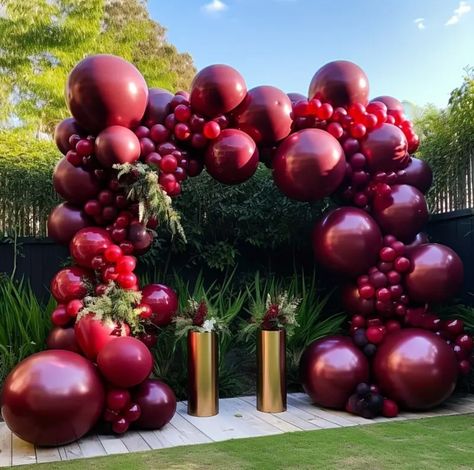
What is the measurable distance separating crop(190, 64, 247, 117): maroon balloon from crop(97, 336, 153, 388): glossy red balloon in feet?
5.83

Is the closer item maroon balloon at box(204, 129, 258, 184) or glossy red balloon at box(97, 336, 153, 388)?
glossy red balloon at box(97, 336, 153, 388)

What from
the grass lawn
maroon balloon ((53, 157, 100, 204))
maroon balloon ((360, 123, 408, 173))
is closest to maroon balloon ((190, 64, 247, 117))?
maroon balloon ((53, 157, 100, 204))

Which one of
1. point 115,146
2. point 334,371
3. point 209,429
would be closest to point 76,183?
point 115,146

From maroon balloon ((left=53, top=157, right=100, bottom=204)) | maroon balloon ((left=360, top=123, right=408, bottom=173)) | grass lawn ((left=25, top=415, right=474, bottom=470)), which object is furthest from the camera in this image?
maroon balloon ((left=360, top=123, right=408, bottom=173))

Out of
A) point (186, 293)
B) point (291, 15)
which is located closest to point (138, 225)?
point (186, 293)

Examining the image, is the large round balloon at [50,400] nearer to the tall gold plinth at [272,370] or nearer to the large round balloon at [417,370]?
the tall gold plinth at [272,370]

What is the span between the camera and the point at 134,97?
4020 mm

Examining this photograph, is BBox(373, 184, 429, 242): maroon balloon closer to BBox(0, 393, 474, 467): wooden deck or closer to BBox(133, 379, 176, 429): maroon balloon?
BBox(0, 393, 474, 467): wooden deck

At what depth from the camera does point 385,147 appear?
457cm

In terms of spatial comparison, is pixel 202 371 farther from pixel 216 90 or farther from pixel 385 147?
pixel 385 147

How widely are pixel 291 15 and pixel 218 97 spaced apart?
889 centimetres

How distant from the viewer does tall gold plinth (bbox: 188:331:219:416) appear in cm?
423

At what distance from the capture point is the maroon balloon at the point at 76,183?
412 centimetres

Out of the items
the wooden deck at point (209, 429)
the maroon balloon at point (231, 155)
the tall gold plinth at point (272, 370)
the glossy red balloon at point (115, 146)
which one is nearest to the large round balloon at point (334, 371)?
the wooden deck at point (209, 429)
